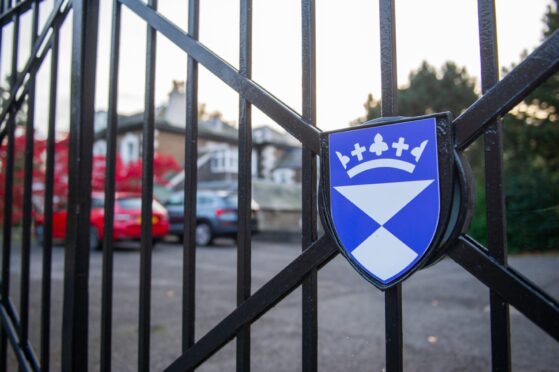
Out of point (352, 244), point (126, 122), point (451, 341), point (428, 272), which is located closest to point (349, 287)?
point (428, 272)

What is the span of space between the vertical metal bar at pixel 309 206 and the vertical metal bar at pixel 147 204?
2.08 ft

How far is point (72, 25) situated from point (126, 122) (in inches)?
907

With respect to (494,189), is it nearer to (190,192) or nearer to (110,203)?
(190,192)

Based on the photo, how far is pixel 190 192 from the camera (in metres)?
1.48

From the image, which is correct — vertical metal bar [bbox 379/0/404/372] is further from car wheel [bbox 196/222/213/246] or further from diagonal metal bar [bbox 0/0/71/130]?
car wheel [bbox 196/222/213/246]

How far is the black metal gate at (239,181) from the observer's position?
0.92 m

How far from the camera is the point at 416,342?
3.73 metres

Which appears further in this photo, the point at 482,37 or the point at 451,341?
the point at 451,341

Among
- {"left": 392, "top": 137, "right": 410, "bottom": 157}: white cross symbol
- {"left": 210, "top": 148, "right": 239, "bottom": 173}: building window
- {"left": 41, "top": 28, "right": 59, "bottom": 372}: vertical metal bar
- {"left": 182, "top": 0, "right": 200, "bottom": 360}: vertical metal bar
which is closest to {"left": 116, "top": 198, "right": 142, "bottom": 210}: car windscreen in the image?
{"left": 210, "top": 148, "right": 239, "bottom": 173}: building window

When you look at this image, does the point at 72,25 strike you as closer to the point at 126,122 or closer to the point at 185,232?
the point at 185,232

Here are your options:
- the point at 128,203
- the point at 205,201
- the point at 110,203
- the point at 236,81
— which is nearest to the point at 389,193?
the point at 236,81

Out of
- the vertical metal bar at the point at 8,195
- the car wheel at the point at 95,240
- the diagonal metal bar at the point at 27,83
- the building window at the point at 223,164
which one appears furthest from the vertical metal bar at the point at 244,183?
the building window at the point at 223,164

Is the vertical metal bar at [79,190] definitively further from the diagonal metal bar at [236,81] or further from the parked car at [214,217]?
the parked car at [214,217]

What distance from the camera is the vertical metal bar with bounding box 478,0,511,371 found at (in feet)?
3.06
